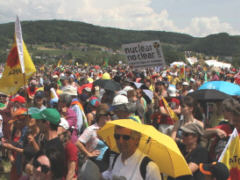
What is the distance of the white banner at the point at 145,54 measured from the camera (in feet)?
26.4

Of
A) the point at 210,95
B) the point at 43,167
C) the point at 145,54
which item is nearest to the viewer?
the point at 43,167

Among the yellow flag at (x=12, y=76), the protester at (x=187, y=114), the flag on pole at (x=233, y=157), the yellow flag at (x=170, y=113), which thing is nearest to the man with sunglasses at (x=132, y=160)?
the flag on pole at (x=233, y=157)

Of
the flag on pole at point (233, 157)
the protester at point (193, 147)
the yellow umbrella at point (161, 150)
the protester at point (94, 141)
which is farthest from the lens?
the protester at point (94, 141)

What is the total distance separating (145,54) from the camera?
27.2ft

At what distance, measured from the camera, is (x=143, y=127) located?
8.77 ft

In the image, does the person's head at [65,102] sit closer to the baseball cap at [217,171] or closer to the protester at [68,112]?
the protester at [68,112]

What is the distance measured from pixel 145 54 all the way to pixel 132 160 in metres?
5.90

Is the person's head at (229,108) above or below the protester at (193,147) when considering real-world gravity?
above

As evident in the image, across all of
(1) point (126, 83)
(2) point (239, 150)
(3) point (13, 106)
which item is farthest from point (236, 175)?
(1) point (126, 83)

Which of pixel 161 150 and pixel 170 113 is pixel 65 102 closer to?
pixel 170 113

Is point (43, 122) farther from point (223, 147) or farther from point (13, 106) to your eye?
point (13, 106)

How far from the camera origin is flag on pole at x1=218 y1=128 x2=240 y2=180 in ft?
9.43

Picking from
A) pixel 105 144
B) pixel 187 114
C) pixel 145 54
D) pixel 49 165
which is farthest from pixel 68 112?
pixel 145 54

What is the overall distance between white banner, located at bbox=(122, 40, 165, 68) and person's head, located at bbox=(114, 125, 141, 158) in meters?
5.50
